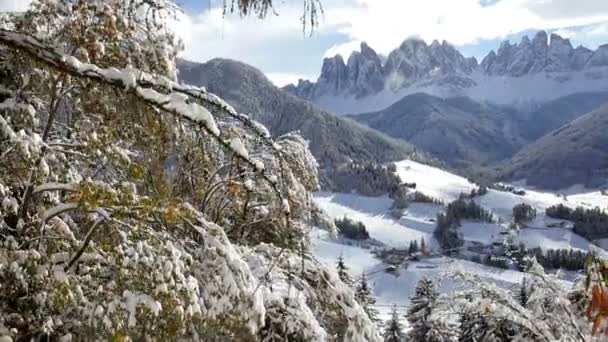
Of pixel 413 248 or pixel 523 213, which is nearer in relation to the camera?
pixel 413 248

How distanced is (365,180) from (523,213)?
147ft

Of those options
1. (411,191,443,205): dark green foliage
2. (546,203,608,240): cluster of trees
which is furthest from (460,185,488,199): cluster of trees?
(546,203,608,240): cluster of trees

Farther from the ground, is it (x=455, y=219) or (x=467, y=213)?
(x=467, y=213)

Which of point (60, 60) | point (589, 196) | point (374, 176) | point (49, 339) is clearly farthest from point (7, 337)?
point (589, 196)

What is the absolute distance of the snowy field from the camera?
99812 mm

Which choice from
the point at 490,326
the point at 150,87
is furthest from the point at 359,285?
the point at 150,87

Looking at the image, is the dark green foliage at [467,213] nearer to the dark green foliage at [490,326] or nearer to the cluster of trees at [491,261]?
the cluster of trees at [491,261]

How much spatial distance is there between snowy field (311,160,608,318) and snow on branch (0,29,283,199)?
81.9 metres

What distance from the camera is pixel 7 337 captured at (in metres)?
3.13

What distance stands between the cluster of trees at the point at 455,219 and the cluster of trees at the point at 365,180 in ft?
76.9

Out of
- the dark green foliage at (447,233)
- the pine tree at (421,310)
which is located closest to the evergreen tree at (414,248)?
the dark green foliage at (447,233)

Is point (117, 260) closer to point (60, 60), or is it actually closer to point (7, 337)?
point (7, 337)

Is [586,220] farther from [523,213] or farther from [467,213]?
[467,213]

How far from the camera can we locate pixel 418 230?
461 feet
